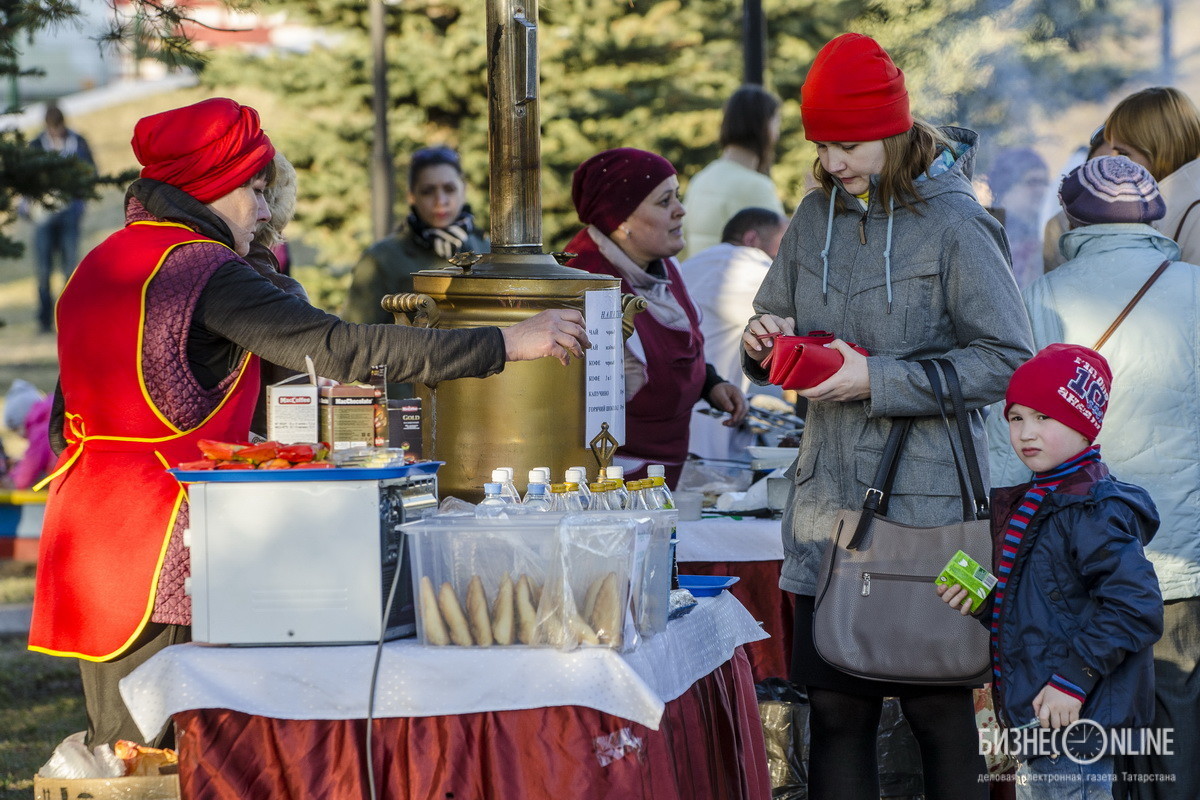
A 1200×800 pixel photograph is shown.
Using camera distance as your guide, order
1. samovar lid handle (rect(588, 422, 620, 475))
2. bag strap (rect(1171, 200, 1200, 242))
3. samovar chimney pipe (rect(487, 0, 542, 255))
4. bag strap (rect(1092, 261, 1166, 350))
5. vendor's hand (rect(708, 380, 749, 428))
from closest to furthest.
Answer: samovar lid handle (rect(588, 422, 620, 475)), samovar chimney pipe (rect(487, 0, 542, 255)), bag strap (rect(1092, 261, 1166, 350)), bag strap (rect(1171, 200, 1200, 242)), vendor's hand (rect(708, 380, 749, 428))

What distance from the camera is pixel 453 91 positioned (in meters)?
14.0

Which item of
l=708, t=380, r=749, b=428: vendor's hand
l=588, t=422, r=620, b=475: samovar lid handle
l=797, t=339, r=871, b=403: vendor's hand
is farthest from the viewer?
l=708, t=380, r=749, b=428: vendor's hand

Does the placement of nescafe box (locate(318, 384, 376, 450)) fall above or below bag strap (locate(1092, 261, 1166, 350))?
below

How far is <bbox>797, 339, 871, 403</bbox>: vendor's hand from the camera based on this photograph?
3043mm

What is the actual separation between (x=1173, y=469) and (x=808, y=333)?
124 centimetres

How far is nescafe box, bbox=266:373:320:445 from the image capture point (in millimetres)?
2797

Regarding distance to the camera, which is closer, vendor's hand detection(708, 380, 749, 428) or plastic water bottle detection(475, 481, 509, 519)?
plastic water bottle detection(475, 481, 509, 519)

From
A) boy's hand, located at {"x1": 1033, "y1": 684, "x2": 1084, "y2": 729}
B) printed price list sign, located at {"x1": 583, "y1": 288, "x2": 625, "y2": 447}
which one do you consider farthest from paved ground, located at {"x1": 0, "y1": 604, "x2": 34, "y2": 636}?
boy's hand, located at {"x1": 1033, "y1": 684, "x2": 1084, "y2": 729}

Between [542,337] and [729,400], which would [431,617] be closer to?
[542,337]

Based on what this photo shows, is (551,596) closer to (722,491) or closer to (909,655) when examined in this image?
(909,655)

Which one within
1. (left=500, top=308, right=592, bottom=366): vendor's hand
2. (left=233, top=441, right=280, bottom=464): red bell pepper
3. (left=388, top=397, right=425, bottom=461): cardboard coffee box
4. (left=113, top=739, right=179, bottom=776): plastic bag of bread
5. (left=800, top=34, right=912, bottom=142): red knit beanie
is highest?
(left=800, top=34, right=912, bottom=142): red knit beanie

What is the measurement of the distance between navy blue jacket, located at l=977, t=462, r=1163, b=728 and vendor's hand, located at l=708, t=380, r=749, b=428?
199 cm

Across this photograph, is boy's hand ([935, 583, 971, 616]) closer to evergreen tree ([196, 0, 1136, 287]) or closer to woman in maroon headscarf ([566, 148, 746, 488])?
woman in maroon headscarf ([566, 148, 746, 488])

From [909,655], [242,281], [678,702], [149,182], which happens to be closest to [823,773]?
[909,655]
